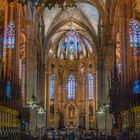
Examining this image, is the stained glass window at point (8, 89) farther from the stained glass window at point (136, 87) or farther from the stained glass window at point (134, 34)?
the stained glass window at point (134, 34)

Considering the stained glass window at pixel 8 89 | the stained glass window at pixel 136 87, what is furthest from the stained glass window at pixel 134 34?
the stained glass window at pixel 8 89

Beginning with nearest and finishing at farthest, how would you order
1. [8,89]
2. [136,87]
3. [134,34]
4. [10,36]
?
[8,89] < [136,87] < [10,36] < [134,34]

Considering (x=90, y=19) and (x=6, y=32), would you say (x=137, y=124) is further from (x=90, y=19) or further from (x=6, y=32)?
(x=90, y=19)

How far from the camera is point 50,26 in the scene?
4859 centimetres

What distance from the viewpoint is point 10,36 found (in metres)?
27.0

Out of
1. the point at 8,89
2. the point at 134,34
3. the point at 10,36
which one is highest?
the point at 134,34

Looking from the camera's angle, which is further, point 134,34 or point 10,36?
point 134,34

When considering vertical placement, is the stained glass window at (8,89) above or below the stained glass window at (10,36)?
below

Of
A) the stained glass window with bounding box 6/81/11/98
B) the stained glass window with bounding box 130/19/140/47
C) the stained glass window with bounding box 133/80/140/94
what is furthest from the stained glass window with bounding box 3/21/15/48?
the stained glass window with bounding box 133/80/140/94

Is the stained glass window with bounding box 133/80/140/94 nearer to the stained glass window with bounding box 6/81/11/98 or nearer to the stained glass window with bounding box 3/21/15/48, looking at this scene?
the stained glass window with bounding box 6/81/11/98

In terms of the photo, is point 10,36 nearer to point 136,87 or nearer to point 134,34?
point 134,34

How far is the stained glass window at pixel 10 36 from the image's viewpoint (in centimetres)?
2689

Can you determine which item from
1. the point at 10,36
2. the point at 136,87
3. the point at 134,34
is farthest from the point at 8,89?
the point at 134,34

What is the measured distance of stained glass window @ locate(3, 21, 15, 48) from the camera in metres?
26.9
